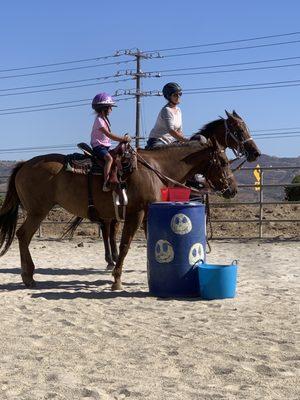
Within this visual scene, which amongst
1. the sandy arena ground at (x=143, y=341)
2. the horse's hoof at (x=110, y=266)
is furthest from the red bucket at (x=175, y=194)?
the horse's hoof at (x=110, y=266)

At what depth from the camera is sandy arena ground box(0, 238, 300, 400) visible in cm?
372

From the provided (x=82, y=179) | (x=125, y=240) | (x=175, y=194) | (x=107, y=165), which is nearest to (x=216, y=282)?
(x=125, y=240)

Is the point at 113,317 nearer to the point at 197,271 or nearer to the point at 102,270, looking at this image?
the point at 197,271

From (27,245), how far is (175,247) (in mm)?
2034

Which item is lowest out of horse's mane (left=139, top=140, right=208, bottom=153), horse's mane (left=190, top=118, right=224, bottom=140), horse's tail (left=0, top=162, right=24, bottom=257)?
horse's tail (left=0, top=162, right=24, bottom=257)

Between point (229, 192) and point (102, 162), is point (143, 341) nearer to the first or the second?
point (102, 162)

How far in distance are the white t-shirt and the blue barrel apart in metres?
1.75

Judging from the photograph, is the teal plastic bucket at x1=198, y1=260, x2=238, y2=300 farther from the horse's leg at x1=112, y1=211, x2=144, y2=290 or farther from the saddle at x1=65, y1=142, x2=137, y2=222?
the saddle at x1=65, y1=142, x2=137, y2=222

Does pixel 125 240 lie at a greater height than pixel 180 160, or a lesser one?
lesser

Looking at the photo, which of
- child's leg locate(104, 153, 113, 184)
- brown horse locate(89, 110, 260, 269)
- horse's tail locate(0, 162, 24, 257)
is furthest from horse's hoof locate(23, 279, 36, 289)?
child's leg locate(104, 153, 113, 184)

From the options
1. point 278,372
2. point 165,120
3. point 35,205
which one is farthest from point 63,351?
point 165,120

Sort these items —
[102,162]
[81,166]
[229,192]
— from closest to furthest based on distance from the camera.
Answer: [102,162] → [81,166] → [229,192]

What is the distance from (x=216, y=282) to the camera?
6496 millimetres

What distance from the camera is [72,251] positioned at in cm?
1160
